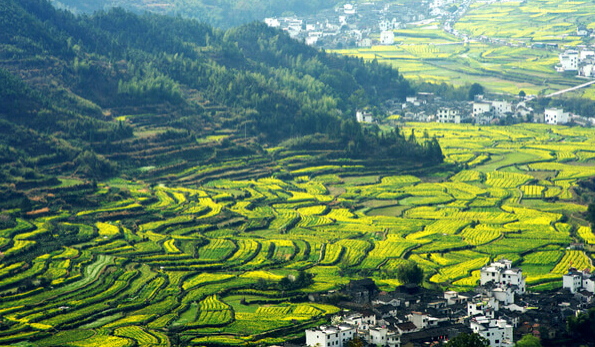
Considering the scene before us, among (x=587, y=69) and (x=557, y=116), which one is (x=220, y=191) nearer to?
(x=557, y=116)

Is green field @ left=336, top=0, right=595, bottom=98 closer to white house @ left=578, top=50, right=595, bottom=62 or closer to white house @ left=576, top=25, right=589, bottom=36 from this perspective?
white house @ left=576, top=25, right=589, bottom=36

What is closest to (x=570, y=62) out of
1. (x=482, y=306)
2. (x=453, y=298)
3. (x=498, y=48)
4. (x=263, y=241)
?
(x=498, y=48)

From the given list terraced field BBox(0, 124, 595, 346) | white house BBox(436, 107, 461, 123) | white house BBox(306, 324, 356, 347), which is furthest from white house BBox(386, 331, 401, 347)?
white house BBox(436, 107, 461, 123)

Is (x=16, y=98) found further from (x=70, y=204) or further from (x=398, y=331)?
(x=398, y=331)

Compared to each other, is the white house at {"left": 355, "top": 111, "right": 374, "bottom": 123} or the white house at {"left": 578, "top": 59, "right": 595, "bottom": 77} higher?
the white house at {"left": 578, "top": 59, "right": 595, "bottom": 77}

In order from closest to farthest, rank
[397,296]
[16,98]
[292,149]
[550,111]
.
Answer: [397,296] → [16,98] → [292,149] → [550,111]

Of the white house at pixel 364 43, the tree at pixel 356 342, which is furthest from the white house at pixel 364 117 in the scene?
the tree at pixel 356 342

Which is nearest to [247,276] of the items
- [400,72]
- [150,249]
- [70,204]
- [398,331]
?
[150,249]
